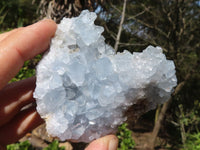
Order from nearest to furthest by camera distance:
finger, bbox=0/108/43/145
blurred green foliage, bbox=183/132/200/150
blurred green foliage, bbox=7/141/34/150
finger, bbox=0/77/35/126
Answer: finger, bbox=0/77/35/126, finger, bbox=0/108/43/145, blurred green foliage, bbox=7/141/34/150, blurred green foliage, bbox=183/132/200/150

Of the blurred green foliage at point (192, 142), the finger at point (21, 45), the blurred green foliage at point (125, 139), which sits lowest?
the blurred green foliage at point (192, 142)

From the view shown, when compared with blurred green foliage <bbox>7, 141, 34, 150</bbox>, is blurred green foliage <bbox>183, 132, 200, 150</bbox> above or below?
below

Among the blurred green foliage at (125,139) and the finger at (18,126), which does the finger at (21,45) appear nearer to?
the finger at (18,126)

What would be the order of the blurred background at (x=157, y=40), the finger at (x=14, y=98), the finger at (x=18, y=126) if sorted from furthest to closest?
the blurred background at (x=157, y=40) < the finger at (x=18, y=126) < the finger at (x=14, y=98)

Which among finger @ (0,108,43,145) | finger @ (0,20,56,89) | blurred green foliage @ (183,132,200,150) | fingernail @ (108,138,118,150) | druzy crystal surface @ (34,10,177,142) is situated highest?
finger @ (0,20,56,89)

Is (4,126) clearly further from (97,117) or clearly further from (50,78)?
(97,117)

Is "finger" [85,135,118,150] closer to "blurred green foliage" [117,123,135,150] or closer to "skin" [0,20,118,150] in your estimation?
"skin" [0,20,118,150]

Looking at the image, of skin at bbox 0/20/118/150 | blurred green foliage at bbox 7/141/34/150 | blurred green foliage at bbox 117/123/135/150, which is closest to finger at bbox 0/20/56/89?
skin at bbox 0/20/118/150

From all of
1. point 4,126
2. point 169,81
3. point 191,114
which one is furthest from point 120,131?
point 169,81

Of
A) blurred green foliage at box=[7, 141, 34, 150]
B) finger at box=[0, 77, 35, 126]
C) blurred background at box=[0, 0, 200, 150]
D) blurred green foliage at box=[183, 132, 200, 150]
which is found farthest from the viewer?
blurred green foliage at box=[183, 132, 200, 150]

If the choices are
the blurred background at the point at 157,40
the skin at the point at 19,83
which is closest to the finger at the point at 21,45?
the skin at the point at 19,83

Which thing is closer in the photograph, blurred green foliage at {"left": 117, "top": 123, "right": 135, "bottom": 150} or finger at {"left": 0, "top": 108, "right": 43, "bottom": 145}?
finger at {"left": 0, "top": 108, "right": 43, "bottom": 145}
